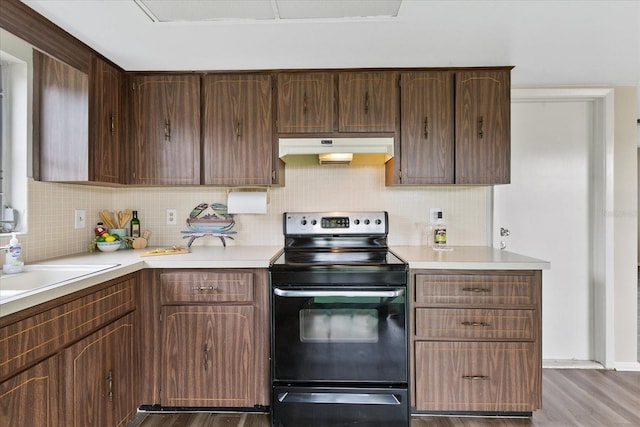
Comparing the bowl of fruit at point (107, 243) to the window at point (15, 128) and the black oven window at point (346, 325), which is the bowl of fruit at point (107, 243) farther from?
the black oven window at point (346, 325)

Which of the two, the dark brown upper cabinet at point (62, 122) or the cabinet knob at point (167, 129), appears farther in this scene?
the cabinet knob at point (167, 129)

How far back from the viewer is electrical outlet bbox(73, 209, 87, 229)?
7.08ft

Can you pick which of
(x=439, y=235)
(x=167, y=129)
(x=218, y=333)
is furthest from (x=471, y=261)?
(x=167, y=129)

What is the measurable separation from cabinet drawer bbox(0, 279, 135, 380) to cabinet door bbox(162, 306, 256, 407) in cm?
33

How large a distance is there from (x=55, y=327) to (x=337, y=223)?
5.29ft

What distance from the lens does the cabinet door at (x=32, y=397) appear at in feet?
3.61

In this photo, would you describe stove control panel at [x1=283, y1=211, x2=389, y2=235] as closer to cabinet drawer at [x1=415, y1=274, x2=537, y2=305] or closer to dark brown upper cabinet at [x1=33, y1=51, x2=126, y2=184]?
cabinet drawer at [x1=415, y1=274, x2=537, y2=305]

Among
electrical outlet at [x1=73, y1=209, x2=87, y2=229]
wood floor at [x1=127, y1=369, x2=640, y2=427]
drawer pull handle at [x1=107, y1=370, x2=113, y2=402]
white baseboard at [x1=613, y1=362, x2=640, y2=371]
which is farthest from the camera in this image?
white baseboard at [x1=613, y1=362, x2=640, y2=371]

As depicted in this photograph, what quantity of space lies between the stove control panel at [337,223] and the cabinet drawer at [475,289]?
638 millimetres

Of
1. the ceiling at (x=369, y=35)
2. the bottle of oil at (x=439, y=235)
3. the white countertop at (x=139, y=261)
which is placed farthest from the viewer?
the bottle of oil at (x=439, y=235)

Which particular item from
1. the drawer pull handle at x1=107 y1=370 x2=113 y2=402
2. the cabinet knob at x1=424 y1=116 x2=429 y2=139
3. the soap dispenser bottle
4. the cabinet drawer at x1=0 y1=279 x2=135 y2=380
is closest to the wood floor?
the drawer pull handle at x1=107 y1=370 x2=113 y2=402

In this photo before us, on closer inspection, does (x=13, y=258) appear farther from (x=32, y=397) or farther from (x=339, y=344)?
(x=339, y=344)

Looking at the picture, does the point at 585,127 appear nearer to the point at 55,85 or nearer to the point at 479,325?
the point at 479,325

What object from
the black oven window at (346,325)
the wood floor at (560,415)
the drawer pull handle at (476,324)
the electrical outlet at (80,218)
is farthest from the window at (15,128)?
the drawer pull handle at (476,324)
